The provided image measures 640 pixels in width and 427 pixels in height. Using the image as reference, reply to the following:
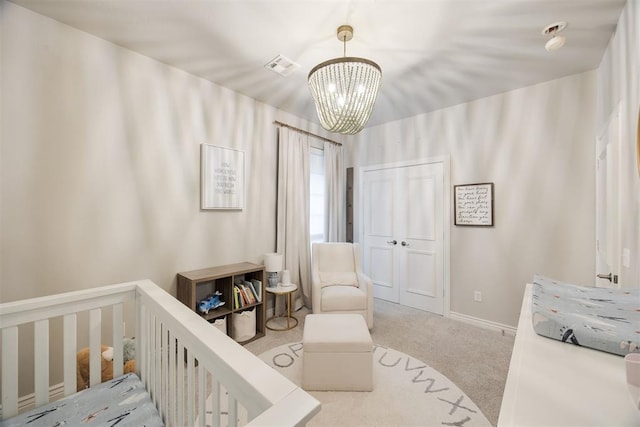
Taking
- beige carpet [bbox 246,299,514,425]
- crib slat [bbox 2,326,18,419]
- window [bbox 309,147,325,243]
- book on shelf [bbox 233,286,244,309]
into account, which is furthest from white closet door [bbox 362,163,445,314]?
crib slat [bbox 2,326,18,419]

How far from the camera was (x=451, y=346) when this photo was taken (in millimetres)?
2420

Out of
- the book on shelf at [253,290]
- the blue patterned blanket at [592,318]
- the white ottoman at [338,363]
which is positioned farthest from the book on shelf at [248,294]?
the blue patterned blanket at [592,318]

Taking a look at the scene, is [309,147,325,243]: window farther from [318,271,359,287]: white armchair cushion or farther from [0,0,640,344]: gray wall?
[318,271,359,287]: white armchair cushion

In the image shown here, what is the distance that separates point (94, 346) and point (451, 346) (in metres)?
2.63

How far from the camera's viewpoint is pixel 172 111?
2291 millimetres

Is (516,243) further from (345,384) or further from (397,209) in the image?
(345,384)

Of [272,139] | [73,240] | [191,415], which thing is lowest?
[191,415]

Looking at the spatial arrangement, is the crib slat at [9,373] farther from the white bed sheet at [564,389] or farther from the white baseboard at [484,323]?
the white baseboard at [484,323]

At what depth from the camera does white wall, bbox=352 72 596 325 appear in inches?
93.0

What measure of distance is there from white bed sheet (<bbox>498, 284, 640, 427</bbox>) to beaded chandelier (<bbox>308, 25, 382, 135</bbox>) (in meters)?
1.41

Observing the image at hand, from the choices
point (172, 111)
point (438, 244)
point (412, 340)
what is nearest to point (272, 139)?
point (172, 111)

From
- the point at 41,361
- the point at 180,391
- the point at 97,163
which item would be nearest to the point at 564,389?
the point at 180,391

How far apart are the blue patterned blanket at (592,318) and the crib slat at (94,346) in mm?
1823

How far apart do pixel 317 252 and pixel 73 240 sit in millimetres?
2159
